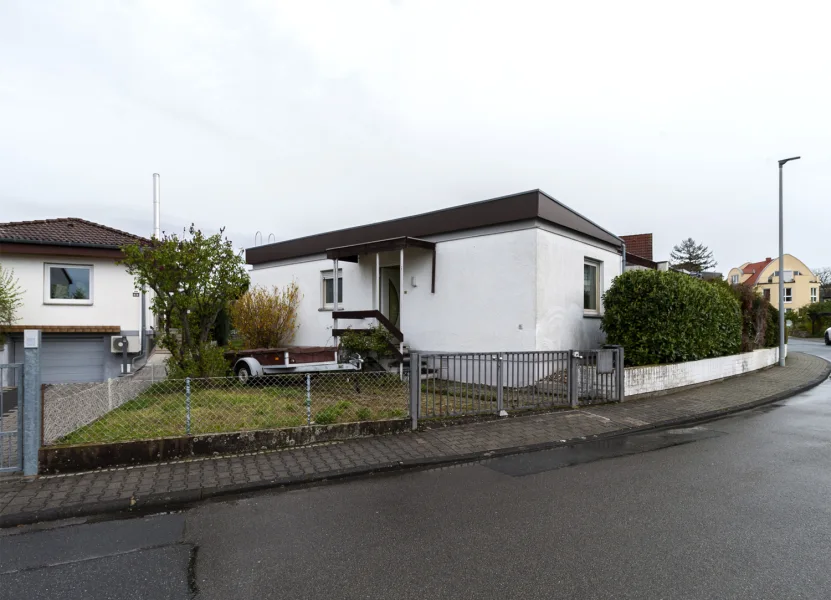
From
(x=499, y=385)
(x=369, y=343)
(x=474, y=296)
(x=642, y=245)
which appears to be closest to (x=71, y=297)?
(x=369, y=343)

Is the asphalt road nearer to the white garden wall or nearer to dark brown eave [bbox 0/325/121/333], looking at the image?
the white garden wall

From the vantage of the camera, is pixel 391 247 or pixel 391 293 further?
pixel 391 293

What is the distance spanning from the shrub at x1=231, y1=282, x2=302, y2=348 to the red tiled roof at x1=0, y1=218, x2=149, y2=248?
11.7 ft

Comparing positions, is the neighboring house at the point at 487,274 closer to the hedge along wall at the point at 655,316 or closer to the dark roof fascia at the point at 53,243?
the hedge along wall at the point at 655,316

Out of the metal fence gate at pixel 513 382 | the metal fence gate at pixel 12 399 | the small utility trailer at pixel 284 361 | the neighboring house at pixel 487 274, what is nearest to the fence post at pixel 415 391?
the metal fence gate at pixel 513 382

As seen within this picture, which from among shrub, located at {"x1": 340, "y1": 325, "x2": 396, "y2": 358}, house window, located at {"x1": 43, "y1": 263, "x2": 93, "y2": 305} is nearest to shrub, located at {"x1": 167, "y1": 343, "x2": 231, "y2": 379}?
shrub, located at {"x1": 340, "y1": 325, "x2": 396, "y2": 358}

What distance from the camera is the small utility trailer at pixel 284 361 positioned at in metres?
10.2

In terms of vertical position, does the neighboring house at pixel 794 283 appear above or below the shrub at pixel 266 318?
above

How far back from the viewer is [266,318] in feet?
51.6

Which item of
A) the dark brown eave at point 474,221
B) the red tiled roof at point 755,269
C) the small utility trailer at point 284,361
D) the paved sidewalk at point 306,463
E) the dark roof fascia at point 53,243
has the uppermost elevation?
the red tiled roof at point 755,269

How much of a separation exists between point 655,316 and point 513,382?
4.32 metres

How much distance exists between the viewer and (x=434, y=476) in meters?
5.23

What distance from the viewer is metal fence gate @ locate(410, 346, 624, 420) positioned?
7359mm

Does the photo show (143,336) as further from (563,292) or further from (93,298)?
(563,292)
